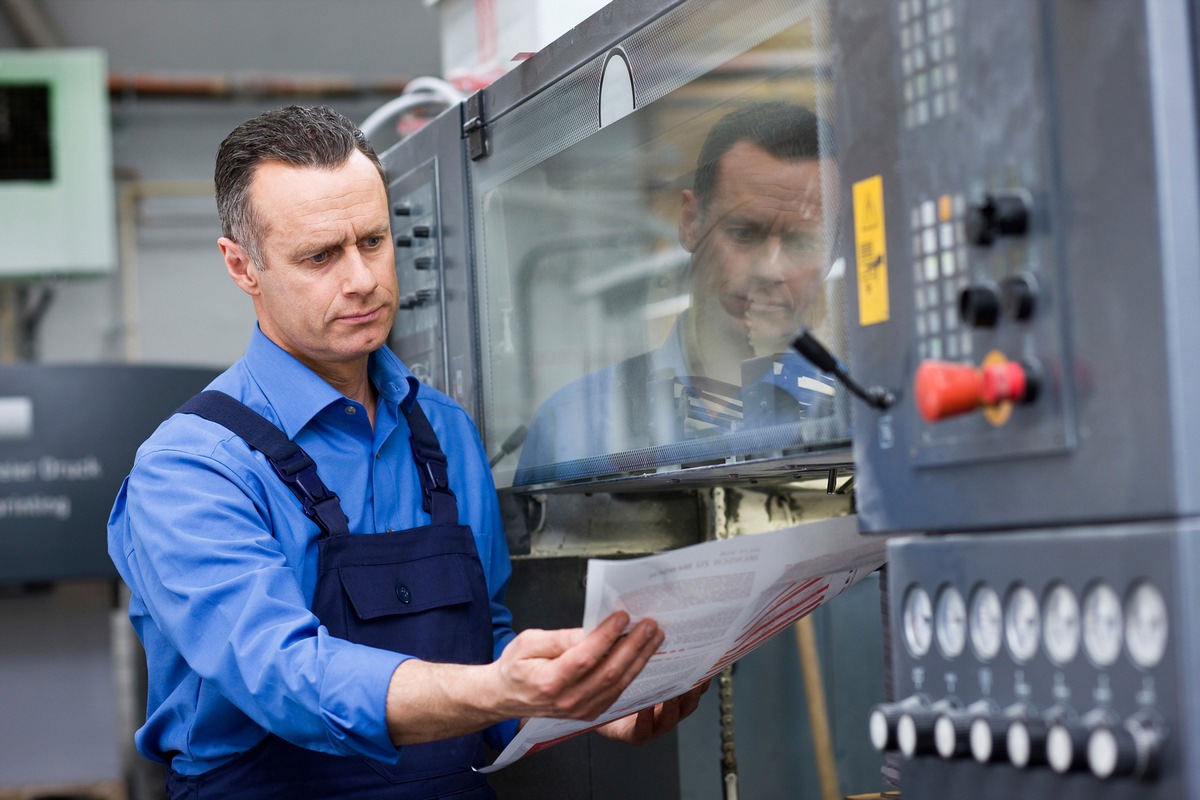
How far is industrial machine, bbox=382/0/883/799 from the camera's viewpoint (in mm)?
966

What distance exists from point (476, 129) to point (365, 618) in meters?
0.58

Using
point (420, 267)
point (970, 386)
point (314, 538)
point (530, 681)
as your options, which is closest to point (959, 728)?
point (970, 386)

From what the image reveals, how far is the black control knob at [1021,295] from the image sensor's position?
24.9 inches

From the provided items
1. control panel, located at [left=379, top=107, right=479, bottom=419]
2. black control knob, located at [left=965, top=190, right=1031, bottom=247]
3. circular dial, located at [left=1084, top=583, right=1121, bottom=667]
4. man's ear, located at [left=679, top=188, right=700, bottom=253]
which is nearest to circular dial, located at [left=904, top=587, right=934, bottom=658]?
circular dial, located at [left=1084, top=583, right=1121, bottom=667]

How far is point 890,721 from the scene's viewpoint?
0.71 m

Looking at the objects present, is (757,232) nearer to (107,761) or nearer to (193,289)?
(107,761)

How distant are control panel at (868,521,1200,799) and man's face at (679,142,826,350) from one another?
0.29 metres

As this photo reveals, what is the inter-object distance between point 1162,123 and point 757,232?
18.5 inches

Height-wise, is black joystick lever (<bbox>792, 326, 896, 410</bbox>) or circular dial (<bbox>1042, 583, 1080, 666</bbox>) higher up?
black joystick lever (<bbox>792, 326, 896, 410</bbox>)

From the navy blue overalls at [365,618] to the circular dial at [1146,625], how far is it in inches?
29.3

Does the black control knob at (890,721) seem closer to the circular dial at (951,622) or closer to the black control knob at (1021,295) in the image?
the circular dial at (951,622)

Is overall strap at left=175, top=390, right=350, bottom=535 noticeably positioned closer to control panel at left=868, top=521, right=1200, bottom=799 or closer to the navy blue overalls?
the navy blue overalls

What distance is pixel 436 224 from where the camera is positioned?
5.02 ft

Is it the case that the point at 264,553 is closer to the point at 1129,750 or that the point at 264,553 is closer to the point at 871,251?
the point at 871,251
